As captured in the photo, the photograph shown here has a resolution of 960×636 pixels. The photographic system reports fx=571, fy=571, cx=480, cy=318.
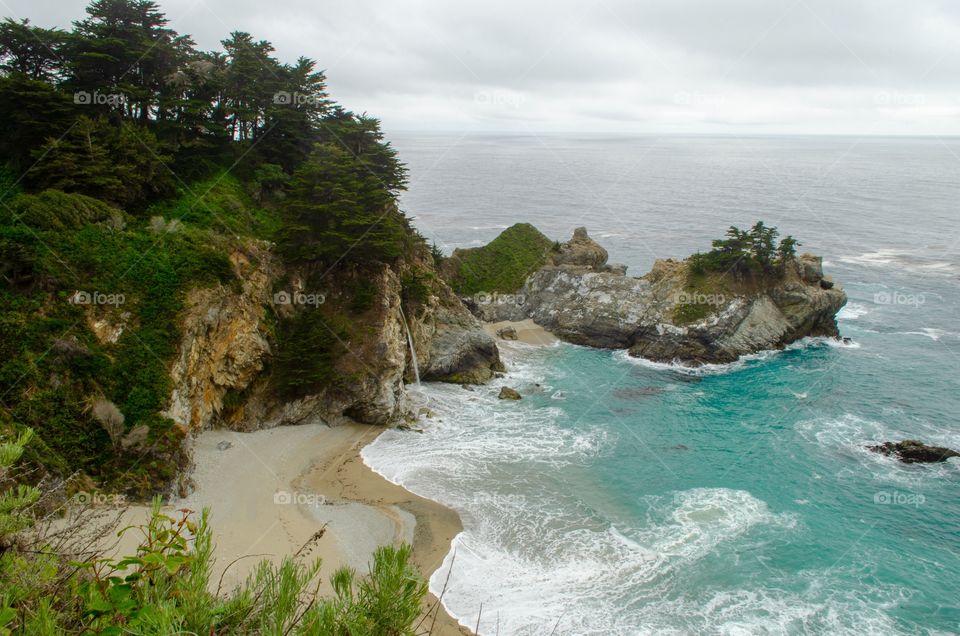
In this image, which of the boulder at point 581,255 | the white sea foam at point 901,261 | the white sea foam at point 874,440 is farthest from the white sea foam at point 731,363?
the white sea foam at point 901,261

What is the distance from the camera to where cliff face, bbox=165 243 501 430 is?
79.9ft

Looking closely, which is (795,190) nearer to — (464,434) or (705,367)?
(705,367)

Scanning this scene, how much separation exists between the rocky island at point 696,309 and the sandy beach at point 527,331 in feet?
2.16

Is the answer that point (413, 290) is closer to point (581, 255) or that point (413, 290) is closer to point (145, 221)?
point (145, 221)

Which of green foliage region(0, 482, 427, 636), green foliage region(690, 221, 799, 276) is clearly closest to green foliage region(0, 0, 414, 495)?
green foliage region(0, 482, 427, 636)

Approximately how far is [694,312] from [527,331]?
12968 millimetres

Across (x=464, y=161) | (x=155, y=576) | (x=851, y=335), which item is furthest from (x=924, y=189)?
(x=155, y=576)

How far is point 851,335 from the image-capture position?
149ft

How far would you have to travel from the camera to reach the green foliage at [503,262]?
2126 inches

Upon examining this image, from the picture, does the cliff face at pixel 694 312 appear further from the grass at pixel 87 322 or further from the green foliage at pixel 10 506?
the green foliage at pixel 10 506

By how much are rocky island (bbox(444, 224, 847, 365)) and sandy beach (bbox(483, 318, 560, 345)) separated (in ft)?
2.16

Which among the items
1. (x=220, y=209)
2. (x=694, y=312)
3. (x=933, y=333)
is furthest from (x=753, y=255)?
(x=220, y=209)

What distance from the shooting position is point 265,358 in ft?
90.7

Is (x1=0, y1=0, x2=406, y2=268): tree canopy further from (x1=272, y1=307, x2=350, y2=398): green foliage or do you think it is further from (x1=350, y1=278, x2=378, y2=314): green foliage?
(x1=272, y1=307, x2=350, y2=398): green foliage
